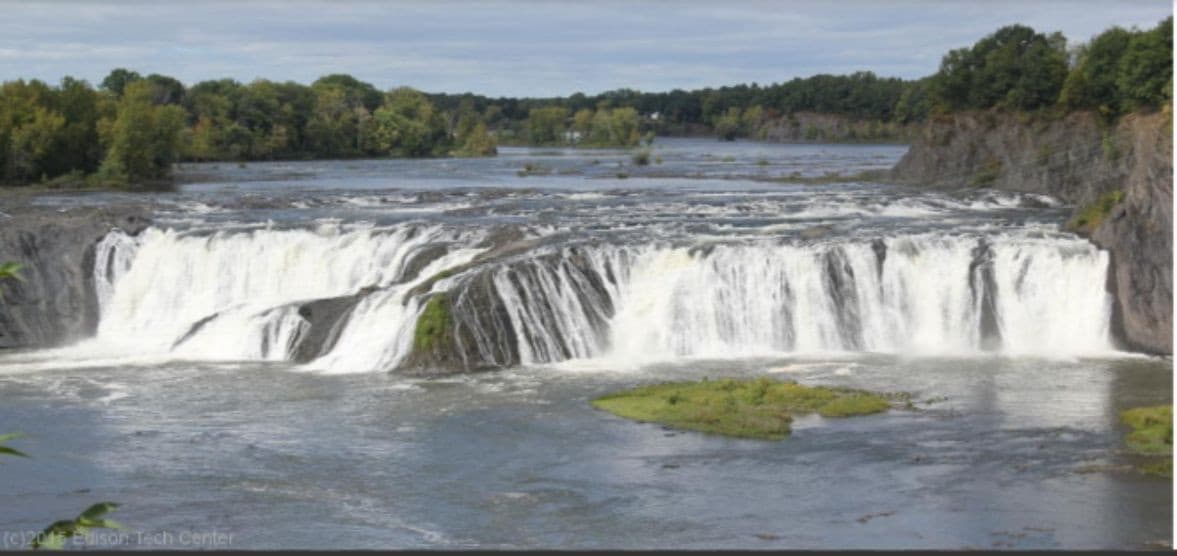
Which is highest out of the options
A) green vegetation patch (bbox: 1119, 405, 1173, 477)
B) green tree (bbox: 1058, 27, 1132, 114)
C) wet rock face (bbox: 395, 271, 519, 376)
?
green tree (bbox: 1058, 27, 1132, 114)

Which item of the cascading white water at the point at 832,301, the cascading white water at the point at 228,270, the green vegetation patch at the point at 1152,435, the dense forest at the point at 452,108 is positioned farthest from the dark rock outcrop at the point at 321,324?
the dense forest at the point at 452,108

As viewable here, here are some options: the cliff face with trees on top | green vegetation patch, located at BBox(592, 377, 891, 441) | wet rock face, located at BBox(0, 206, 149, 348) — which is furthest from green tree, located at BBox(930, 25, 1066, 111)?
green vegetation patch, located at BBox(592, 377, 891, 441)

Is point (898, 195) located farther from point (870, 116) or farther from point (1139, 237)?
point (870, 116)

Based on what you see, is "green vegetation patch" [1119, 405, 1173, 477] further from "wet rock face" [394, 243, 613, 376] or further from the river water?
"wet rock face" [394, 243, 613, 376]

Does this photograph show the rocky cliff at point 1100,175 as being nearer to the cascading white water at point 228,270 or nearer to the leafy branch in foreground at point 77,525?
the cascading white water at point 228,270

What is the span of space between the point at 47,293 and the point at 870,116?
111126 mm

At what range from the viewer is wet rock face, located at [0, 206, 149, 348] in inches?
1439

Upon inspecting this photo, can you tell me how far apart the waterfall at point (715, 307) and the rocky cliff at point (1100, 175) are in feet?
2.26

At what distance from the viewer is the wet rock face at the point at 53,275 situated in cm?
3656

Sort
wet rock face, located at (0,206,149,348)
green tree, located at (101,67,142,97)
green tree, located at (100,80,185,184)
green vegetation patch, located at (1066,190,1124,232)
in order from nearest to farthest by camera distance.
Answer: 1. wet rock face, located at (0,206,149,348)
2. green vegetation patch, located at (1066,190,1124,232)
3. green tree, located at (100,80,185,184)
4. green tree, located at (101,67,142,97)

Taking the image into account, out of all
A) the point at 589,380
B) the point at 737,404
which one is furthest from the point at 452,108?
the point at 737,404

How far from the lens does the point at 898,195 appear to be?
2103 inches

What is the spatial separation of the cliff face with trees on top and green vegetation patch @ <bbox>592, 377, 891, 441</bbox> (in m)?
9.51

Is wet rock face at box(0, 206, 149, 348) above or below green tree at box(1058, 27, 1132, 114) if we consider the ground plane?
below
